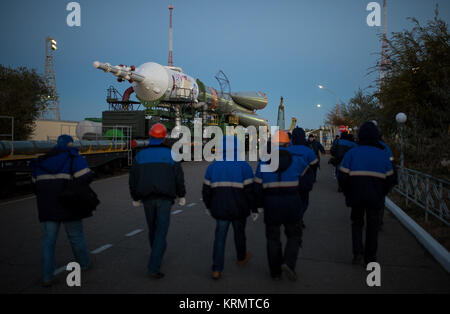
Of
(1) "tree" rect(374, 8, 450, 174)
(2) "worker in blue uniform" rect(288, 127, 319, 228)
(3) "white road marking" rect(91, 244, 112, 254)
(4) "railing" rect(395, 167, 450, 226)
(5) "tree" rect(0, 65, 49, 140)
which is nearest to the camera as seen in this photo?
(3) "white road marking" rect(91, 244, 112, 254)

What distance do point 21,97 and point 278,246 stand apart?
90.7ft

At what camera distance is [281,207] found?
413cm

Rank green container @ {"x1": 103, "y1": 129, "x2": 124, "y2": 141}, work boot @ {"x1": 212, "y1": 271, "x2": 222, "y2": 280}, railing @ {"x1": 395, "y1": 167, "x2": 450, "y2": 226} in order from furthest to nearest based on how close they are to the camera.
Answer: green container @ {"x1": 103, "y1": 129, "x2": 124, "y2": 141}, railing @ {"x1": 395, "y1": 167, "x2": 450, "y2": 226}, work boot @ {"x1": 212, "y1": 271, "x2": 222, "y2": 280}

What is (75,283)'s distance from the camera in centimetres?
415

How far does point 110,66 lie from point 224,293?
609 inches

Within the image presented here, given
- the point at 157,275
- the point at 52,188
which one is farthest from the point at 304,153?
the point at 52,188

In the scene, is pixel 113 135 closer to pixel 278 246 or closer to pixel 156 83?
pixel 156 83

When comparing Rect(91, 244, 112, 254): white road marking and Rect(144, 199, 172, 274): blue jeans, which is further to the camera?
Rect(91, 244, 112, 254): white road marking

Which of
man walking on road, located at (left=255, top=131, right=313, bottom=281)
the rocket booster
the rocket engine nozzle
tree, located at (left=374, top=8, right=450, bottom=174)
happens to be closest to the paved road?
man walking on road, located at (left=255, top=131, right=313, bottom=281)

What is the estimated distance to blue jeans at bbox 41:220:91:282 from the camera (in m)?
4.09

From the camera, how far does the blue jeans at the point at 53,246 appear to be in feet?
13.4

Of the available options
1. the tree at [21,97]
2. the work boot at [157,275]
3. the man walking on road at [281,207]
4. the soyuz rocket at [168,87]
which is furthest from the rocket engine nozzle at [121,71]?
the man walking on road at [281,207]

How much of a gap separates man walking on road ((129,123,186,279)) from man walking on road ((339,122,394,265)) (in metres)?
2.23

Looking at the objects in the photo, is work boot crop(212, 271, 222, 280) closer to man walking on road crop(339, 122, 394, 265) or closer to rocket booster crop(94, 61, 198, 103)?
man walking on road crop(339, 122, 394, 265)
